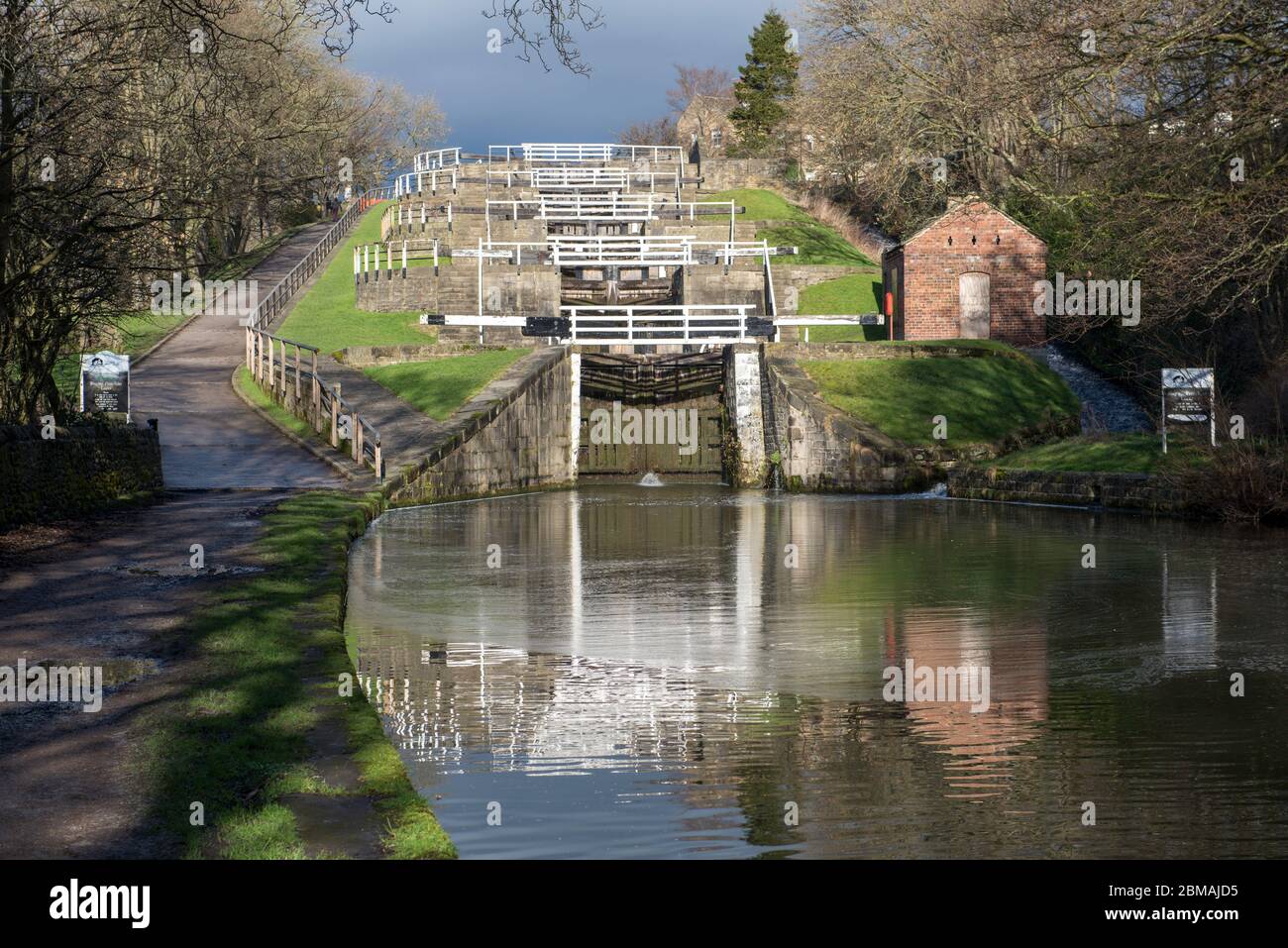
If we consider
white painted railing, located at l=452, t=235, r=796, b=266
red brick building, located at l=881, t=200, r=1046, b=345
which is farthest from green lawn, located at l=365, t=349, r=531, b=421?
red brick building, located at l=881, t=200, r=1046, b=345

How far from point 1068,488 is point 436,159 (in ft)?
188

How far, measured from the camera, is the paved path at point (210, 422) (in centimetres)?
2547

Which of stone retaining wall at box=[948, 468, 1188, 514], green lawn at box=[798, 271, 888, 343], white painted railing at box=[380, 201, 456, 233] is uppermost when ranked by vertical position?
white painted railing at box=[380, 201, 456, 233]

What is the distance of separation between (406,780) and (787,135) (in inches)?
2749

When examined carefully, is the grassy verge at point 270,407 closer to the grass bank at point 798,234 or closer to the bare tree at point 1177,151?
the bare tree at point 1177,151

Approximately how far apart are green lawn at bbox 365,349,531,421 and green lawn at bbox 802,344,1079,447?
7.66 metres

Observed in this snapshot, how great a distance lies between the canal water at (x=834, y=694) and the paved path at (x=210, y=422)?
663 cm

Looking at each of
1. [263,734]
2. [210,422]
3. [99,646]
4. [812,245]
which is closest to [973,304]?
[812,245]

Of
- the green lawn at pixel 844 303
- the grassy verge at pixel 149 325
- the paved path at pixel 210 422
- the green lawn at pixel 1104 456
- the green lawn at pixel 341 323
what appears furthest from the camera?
the green lawn at pixel 844 303

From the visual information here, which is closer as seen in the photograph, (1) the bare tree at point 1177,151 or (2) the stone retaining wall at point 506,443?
(1) the bare tree at point 1177,151

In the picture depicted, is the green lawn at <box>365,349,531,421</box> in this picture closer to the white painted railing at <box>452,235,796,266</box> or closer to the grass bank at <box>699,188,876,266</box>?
the white painted railing at <box>452,235,796,266</box>

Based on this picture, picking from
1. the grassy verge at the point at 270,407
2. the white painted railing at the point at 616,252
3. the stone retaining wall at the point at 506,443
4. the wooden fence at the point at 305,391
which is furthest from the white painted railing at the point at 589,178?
the stone retaining wall at the point at 506,443

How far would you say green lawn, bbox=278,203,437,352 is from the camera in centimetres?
4216

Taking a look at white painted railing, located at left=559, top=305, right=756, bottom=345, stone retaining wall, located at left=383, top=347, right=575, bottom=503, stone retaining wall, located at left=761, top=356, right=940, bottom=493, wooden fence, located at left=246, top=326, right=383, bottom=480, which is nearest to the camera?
stone retaining wall, located at left=383, top=347, right=575, bottom=503
